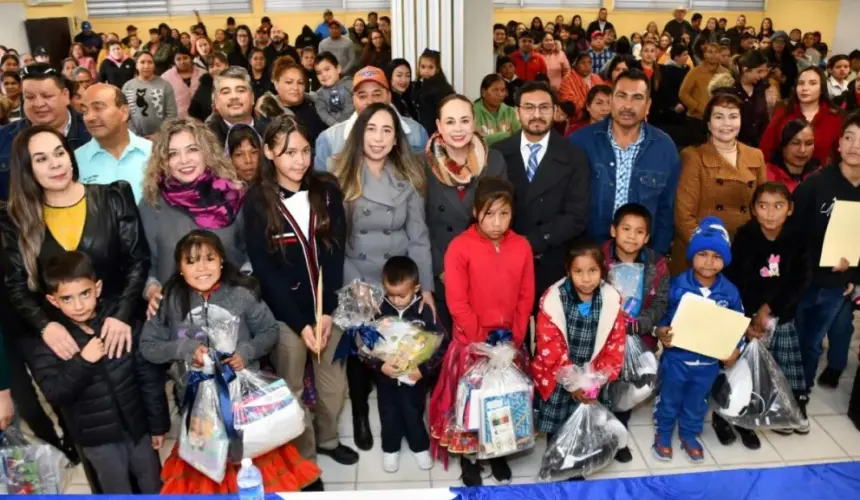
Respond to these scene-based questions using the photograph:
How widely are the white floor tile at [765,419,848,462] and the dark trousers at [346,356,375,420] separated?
2030 mm

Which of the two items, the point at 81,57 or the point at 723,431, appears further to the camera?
the point at 81,57

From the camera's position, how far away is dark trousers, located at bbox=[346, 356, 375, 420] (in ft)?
10.8

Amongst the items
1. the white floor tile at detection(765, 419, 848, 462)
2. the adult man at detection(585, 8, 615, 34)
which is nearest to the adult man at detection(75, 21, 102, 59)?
the adult man at detection(585, 8, 615, 34)

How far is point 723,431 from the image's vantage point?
3.40 m

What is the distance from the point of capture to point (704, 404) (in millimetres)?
3266

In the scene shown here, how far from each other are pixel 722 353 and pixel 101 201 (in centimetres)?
273

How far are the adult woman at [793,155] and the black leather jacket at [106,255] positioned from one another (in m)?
3.40

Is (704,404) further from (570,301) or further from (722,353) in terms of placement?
(570,301)

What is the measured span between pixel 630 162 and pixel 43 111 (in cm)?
300

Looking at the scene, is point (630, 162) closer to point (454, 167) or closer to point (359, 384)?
point (454, 167)

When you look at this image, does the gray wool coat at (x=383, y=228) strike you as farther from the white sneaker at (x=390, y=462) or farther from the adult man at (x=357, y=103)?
the white sneaker at (x=390, y=462)

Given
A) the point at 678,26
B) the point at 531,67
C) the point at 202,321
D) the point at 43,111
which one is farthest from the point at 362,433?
the point at 678,26

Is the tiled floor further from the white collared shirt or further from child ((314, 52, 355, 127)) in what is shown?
child ((314, 52, 355, 127))

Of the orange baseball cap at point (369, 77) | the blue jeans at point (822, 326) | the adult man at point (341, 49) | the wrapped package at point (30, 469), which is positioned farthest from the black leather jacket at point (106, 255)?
the adult man at point (341, 49)
